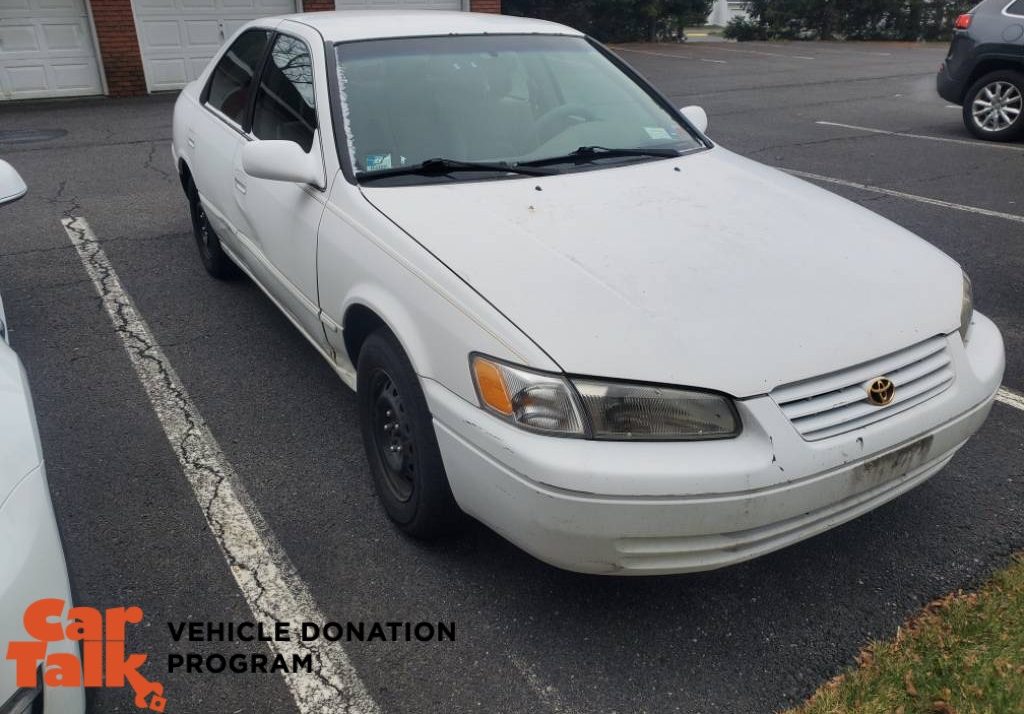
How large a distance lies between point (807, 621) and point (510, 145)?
2030 mm

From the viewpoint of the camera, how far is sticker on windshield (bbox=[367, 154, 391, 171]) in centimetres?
308

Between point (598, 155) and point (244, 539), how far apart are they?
1999 mm

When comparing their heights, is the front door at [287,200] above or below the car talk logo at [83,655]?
above

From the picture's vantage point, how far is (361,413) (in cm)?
302

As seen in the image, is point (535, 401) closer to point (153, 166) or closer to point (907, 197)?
point (907, 197)

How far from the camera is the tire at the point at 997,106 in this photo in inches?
360

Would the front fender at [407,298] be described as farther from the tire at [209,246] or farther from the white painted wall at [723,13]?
the white painted wall at [723,13]

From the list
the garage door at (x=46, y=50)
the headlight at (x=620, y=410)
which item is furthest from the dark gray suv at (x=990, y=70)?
the garage door at (x=46, y=50)

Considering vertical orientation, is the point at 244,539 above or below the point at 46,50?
below

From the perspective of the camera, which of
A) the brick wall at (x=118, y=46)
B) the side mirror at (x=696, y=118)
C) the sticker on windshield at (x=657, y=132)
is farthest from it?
the brick wall at (x=118, y=46)

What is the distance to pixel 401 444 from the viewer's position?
280cm

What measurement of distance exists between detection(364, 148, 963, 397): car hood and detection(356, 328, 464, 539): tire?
0.40 metres

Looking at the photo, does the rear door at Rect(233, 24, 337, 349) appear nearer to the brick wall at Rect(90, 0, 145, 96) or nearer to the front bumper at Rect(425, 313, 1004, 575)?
the front bumper at Rect(425, 313, 1004, 575)

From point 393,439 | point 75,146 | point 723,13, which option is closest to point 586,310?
point 393,439
